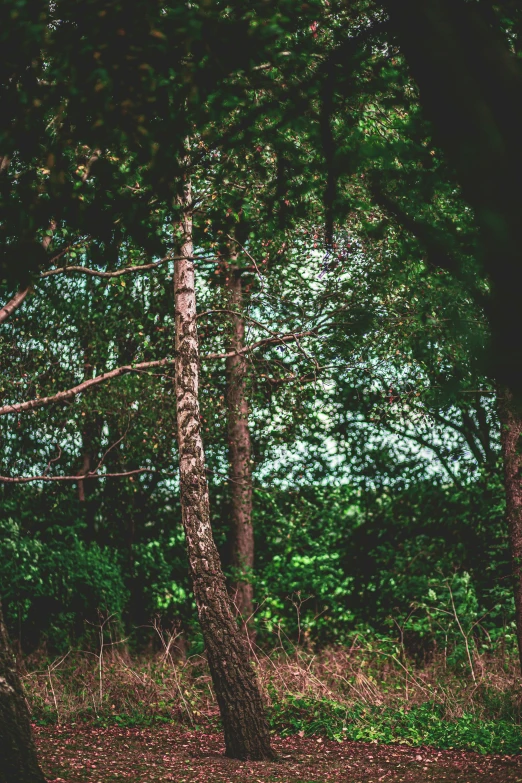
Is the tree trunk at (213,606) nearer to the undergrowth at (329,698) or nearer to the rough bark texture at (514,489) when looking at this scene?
the undergrowth at (329,698)

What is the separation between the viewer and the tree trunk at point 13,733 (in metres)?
5.16

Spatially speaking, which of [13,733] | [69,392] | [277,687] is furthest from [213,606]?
[69,392]

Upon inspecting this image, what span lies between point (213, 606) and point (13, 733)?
2.29m

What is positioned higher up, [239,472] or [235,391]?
[235,391]

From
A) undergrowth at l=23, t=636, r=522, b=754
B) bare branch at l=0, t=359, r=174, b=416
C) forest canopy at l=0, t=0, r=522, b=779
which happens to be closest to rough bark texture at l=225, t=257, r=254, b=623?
forest canopy at l=0, t=0, r=522, b=779

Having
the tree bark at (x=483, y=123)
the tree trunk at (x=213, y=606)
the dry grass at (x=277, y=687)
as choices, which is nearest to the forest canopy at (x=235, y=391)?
the tree trunk at (x=213, y=606)

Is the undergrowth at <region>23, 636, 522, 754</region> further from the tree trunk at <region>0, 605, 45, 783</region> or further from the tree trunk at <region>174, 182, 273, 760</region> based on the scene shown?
the tree trunk at <region>0, 605, 45, 783</region>

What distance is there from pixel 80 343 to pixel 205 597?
504cm

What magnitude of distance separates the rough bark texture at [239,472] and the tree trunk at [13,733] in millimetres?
5837

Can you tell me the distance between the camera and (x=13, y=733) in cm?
519

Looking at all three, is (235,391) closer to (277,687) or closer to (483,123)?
(277,687)

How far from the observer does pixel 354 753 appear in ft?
24.7

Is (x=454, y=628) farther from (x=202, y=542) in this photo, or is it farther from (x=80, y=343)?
(x=80, y=343)

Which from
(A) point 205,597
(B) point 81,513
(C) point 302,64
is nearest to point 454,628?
(A) point 205,597
